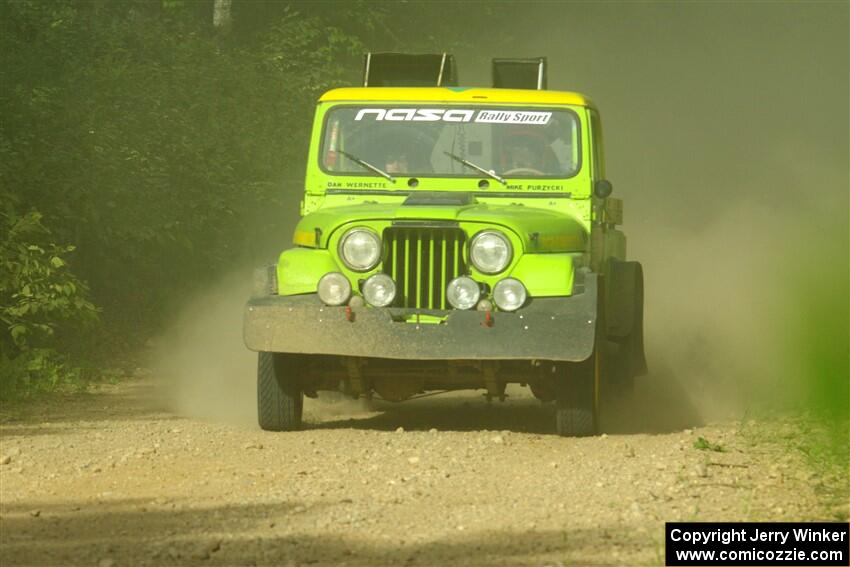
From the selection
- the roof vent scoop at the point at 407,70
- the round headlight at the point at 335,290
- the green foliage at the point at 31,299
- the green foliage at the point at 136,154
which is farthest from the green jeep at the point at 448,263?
the green foliage at the point at 136,154

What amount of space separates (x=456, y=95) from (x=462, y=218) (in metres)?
1.58

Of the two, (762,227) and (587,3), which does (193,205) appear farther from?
A: (587,3)

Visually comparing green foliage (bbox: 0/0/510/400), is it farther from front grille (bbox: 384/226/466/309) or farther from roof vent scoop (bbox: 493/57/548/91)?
front grille (bbox: 384/226/466/309)

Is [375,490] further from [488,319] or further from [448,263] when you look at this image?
[448,263]

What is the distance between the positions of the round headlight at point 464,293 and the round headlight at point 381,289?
1.16ft

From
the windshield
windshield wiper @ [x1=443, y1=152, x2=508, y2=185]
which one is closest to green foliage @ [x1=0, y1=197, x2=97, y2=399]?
the windshield

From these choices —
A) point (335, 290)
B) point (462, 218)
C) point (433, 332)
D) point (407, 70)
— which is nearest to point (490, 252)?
point (462, 218)

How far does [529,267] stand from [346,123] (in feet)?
6.66

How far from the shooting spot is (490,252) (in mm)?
10188

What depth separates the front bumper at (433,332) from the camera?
386 inches

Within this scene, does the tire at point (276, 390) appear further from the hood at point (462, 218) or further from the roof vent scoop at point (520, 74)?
the roof vent scoop at point (520, 74)

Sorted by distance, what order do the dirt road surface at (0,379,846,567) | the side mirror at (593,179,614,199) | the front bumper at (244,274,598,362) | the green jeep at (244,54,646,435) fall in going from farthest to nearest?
the side mirror at (593,179,614,199), the green jeep at (244,54,646,435), the front bumper at (244,274,598,362), the dirt road surface at (0,379,846,567)

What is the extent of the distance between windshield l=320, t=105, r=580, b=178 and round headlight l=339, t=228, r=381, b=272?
119 centimetres

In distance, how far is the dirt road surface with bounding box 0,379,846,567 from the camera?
6.74 meters
